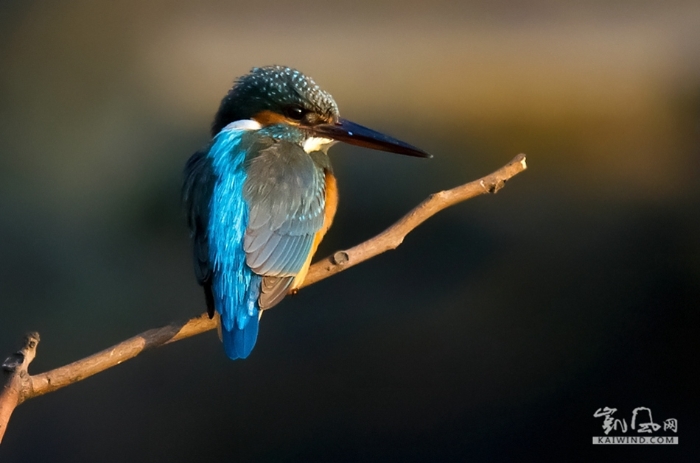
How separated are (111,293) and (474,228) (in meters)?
1.14

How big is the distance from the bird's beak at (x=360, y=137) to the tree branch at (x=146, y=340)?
26 cm

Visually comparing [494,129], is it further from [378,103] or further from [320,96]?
[320,96]

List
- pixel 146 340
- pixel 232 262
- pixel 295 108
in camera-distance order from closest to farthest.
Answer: pixel 146 340 → pixel 232 262 → pixel 295 108

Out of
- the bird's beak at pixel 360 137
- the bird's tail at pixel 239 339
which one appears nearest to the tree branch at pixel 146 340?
the bird's tail at pixel 239 339

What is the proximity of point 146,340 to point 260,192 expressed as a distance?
1.06ft

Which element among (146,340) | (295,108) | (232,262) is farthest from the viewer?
(295,108)

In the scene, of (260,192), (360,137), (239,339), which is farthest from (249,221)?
(360,137)

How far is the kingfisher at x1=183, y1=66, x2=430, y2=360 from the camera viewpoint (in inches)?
48.7

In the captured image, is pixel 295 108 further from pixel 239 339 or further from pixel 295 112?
pixel 239 339

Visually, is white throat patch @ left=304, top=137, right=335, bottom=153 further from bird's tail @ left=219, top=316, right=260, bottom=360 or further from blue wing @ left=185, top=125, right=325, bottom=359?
bird's tail @ left=219, top=316, right=260, bottom=360

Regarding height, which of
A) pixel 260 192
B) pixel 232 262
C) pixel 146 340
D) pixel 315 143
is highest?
pixel 315 143

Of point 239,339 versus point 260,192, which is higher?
point 260,192

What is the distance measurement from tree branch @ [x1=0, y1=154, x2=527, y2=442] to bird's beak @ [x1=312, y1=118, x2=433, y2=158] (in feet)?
0.84

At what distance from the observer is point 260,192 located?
131 centimetres
